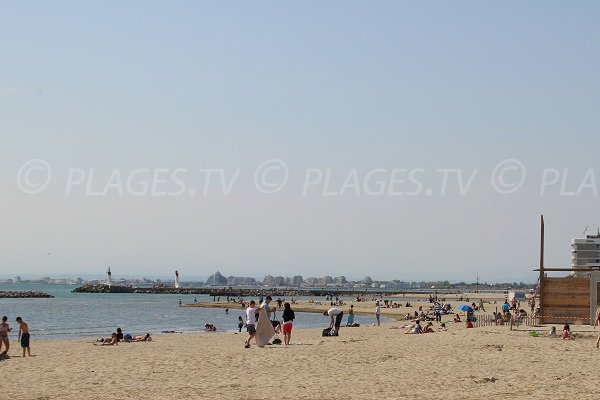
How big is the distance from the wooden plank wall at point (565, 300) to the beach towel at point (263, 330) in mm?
12828

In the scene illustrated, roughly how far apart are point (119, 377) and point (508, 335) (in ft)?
46.8

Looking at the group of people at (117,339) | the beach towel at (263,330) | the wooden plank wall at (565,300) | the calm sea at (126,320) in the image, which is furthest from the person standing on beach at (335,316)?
the calm sea at (126,320)

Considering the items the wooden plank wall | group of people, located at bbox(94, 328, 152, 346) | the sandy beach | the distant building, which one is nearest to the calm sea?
group of people, located at bbox(94, 328, 152, 346)

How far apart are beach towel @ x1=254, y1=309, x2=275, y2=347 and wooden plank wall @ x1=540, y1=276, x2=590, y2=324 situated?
12.8 metres

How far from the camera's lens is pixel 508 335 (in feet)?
84.2

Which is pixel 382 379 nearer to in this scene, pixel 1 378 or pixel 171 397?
pixel 171 397

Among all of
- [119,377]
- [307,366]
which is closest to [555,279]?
[307,366]

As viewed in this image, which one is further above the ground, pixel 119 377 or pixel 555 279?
pixel 555 279

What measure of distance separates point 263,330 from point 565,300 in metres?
13.8

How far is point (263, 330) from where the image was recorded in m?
22.5

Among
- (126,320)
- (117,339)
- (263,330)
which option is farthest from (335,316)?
(126,320)

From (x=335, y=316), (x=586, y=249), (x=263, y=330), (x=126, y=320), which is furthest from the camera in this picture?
(x=586, y=249)

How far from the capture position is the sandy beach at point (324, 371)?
14312 mm

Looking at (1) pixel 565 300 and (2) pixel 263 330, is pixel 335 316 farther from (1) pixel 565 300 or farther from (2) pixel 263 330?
(1) pixel 565 300
